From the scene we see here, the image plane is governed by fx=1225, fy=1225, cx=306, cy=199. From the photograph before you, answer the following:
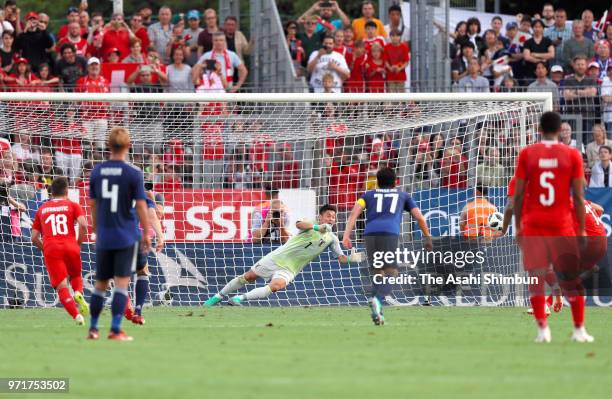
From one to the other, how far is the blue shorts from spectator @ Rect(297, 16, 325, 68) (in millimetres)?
13699

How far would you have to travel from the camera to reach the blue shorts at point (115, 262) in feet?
38.7

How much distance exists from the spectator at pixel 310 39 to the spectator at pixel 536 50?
4189 millimetres

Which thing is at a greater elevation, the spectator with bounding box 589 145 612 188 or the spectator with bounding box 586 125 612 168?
the spectator with bounding box 586 125 612 168

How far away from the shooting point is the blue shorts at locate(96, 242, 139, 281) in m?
11.8

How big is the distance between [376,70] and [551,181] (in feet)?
41.9

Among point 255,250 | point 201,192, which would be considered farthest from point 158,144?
point 255,250

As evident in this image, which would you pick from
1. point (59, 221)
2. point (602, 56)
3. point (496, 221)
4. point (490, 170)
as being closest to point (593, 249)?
point (496, 221)

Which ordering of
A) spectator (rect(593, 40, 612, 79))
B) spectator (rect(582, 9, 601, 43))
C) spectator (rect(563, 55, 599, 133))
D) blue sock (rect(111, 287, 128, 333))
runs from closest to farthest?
blue sock (rect(111, 287, 128, 333)), spectator (rect(563, 55, 599, 133)), spectator (rect(593, 40, 612, 79)), spectator (rect(582, 9, 601, 43))

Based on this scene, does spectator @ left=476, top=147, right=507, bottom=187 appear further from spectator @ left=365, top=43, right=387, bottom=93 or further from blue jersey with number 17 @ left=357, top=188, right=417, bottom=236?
blue jersey with number 17 @ left=357, top=188, right=417, bottom=236

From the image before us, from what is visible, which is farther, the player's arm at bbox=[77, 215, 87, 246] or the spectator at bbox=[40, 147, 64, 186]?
the spectator at bbox=[40, 147, 64, 186]

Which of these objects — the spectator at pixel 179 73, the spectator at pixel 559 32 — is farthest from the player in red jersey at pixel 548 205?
the spectator at pixel 559 32

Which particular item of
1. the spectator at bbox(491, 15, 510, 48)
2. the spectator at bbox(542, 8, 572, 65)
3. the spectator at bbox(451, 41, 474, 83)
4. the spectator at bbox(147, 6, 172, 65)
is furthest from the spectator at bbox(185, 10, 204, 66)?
the spectator at bbox(542, 8, 572, 65)

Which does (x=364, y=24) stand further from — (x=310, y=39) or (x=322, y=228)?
(x=322, y=228)

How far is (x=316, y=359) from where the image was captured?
10023 millimetres
